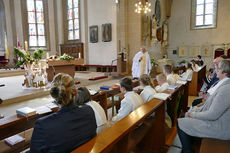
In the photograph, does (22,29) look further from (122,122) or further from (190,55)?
(122,122)

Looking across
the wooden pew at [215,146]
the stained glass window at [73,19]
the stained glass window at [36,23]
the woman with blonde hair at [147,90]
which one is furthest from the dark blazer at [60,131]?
the stained glass window at [36,23]

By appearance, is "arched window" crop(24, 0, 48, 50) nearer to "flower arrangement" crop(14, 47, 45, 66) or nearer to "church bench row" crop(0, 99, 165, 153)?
"flower arrangement" crop(14, 47, 45, 66)

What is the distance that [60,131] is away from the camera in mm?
1358

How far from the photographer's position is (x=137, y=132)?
233 centimetres

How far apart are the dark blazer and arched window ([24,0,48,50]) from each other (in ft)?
43.9

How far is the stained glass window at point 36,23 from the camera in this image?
13209 mm

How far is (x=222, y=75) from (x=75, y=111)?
6.18 ft

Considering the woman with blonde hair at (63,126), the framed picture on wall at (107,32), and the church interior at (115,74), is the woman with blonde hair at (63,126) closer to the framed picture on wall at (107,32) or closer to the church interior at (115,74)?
the church interior at (115,74)

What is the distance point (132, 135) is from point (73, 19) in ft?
41.1

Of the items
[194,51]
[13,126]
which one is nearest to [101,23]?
[194,51]

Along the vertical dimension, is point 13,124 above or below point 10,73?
above

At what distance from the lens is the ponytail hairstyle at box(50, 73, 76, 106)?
4.91 ft

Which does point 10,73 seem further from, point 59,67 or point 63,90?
point 63,90

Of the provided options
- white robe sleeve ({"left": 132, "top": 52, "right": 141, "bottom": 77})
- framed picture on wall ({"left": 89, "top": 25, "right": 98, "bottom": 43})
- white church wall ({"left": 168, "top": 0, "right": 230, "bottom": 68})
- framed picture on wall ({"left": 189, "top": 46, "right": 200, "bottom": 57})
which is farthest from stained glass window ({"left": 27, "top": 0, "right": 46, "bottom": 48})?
framed picture on wall ({"left": 189, "top": 46, "right": 200, "bottom": 57})
